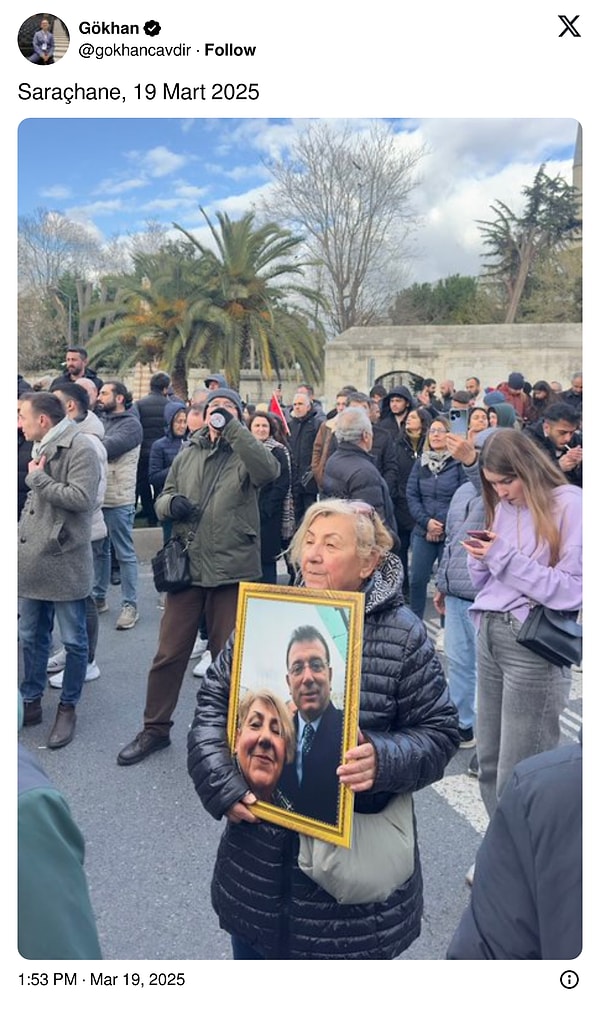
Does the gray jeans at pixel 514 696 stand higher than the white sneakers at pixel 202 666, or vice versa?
the gray jeans at pixel 514 696

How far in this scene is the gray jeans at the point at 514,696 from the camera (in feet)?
8.73

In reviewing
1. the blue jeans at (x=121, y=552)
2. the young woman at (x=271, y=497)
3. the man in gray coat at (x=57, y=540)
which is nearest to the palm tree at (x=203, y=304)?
the blue jeans at (x=121, y=552)

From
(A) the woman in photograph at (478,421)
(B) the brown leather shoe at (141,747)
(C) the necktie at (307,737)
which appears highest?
(A) the woman in photograph at (478,421)

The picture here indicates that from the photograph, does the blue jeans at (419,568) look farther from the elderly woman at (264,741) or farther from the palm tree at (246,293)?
the palm tree at (246,293)

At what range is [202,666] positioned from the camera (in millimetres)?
5113

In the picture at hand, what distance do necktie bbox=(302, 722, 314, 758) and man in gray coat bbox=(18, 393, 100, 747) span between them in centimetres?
269

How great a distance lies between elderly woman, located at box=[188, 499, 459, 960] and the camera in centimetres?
176

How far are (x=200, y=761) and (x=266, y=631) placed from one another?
45 centimetres

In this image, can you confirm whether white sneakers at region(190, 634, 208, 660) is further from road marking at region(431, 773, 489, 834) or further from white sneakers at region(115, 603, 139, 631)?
road marking at region(431, 773, 489, 834)

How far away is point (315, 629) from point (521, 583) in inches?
52.3

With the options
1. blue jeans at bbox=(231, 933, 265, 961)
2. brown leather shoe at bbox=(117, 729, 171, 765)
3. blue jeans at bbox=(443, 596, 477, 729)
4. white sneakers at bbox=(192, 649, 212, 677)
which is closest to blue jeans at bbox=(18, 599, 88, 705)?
brown leather shoe at bbox=(117, 729, 171, 765)
